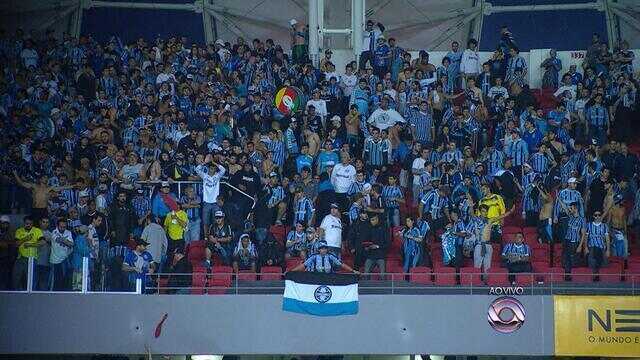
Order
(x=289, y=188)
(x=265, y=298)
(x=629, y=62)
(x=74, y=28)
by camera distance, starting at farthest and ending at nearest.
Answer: (x=74, y=28) → (x=629, y=62) → (x=289, y=188) → (x=265, y=298)

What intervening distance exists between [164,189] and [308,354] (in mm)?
3875

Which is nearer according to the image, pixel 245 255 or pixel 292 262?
pixel 245 255

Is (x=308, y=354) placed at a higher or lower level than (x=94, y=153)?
lower

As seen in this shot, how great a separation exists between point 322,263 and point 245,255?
1317 mm

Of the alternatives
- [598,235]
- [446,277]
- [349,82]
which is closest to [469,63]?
[349,82]

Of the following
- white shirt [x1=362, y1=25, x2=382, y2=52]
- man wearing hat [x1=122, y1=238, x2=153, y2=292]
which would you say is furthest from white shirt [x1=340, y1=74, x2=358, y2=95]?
man wearing hat [x1=122, y1=238, x2=153, y2=292]

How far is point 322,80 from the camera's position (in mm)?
26078

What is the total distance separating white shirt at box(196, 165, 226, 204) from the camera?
2269 centimetres

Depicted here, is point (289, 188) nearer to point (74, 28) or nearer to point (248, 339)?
point (248, 339)

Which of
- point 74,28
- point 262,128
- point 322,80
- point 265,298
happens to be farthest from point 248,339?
point 74,28

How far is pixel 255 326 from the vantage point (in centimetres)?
2158

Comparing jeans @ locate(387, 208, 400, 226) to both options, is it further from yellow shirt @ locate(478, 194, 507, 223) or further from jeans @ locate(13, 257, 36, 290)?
jeans @ locate(13, 257, 36, 290)

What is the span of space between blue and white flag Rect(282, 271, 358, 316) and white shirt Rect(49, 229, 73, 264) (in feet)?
12.1

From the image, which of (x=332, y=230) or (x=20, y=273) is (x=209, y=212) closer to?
(x=332, y=230)
